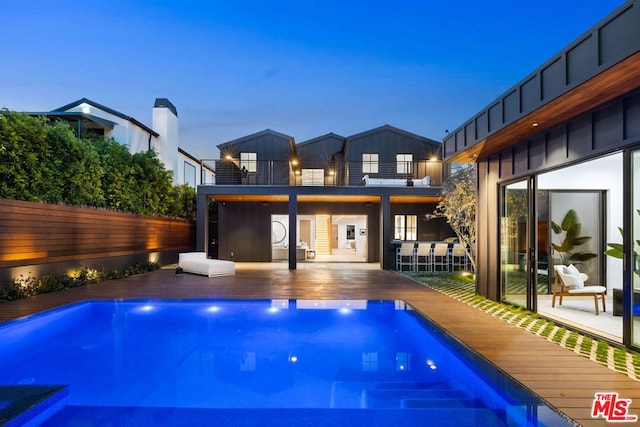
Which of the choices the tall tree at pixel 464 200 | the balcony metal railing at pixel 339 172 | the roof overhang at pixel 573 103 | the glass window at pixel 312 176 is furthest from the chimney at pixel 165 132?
the roof overhang at pixel 573 103

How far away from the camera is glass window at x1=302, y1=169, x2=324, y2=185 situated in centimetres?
1756

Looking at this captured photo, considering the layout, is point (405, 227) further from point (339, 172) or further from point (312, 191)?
point (312, 191)

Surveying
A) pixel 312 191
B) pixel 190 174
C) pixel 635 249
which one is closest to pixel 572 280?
pixel 635 249

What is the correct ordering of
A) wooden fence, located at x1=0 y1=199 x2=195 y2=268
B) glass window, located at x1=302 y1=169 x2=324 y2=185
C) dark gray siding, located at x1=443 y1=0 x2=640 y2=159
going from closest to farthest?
1. dark gray siding, located at x1=443 y1=0 x2=640 y2=159
2. wooden fence, located at x1=0 y1=199 x2=195 y2=268
3. glass window, located at x1=302 y1=169 x2=324 y2=185

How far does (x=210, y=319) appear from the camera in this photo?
5.94 meters

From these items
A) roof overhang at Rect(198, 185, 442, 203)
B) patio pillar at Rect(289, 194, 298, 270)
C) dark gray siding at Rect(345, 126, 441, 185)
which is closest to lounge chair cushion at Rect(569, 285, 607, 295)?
roof overhang at Rect(198, 185, 442, 203)

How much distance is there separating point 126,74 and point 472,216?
108 feet

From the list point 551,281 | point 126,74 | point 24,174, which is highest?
point 126,74

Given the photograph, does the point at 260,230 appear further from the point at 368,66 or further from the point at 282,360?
the point at 368,66

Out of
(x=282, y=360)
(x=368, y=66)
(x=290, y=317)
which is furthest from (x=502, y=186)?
(x=368, y=66)

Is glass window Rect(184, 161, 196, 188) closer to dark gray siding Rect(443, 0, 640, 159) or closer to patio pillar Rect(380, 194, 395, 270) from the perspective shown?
patio pillar Rect(380, 194, 395, 270)

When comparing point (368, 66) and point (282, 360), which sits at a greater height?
point (368, 66)

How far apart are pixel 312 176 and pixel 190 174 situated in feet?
27.1

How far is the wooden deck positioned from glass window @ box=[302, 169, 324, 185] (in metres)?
7.01
